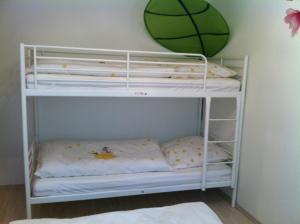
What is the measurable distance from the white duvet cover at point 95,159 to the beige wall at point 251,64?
790 millimetres

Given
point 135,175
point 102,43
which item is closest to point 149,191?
point 135,175

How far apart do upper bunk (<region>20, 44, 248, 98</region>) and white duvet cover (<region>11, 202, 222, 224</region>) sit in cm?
109

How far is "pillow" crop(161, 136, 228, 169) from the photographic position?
9.59 feet

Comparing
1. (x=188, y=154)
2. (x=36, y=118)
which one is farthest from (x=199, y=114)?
(x=36, y=118)

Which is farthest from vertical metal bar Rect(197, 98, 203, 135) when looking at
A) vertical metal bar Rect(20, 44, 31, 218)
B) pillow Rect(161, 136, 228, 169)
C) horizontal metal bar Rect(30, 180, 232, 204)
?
vertical metal bar Rect(20, 44, 31, 218)

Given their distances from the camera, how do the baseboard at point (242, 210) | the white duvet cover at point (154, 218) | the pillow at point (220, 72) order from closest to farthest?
the white duvet cover at point (154, 218), the baseboard at point (242, 210), the pillow at point (220, 72)

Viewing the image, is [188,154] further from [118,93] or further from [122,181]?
[118,93]

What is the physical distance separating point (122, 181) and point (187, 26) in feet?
6.42

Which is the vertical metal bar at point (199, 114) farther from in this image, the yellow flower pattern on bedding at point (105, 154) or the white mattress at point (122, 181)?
the yellow flower pattern on bedding at point (105, 154)

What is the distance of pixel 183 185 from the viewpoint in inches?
110

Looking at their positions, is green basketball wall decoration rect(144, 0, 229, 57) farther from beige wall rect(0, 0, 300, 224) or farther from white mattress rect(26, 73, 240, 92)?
white mattress rect(26, 73, 240, 92)

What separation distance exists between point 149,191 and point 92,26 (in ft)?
6.50

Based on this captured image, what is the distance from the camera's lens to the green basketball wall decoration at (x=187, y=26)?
321 cm

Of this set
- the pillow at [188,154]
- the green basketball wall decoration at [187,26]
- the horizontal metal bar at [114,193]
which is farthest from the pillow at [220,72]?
the horizontal metal bar at [114,193]
